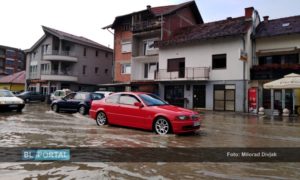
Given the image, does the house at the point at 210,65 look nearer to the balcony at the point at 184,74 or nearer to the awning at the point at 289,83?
the balcony at the point at 184,74

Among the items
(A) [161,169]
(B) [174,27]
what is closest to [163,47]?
(B) [174,27]

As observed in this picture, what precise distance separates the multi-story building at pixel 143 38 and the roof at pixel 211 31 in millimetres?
Result: 1710

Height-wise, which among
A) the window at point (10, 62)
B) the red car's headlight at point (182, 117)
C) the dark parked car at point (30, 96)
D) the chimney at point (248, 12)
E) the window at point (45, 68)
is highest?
the window at point (10, 62)

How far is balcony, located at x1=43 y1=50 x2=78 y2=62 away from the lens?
1665 inches

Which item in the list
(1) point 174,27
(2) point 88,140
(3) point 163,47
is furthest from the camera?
(1) point 174,27

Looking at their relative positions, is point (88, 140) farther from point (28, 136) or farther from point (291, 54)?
point (291, 54)

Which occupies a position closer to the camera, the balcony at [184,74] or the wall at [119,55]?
the balcony at [184,74]

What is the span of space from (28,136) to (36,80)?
40.7m

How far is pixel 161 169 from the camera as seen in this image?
16.8 ft

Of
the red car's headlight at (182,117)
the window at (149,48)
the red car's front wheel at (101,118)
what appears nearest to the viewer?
the red car's headlight at (182,117)

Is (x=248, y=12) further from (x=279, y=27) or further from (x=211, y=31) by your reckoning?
(x=211, y=31)

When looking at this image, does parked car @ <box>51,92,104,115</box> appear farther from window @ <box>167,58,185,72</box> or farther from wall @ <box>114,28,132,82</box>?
wall @ <box>114,28,132,82</box>

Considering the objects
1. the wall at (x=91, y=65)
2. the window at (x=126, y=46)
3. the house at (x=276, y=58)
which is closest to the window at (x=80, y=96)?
the house at (x=276, y=58)

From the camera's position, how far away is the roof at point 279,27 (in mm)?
22875
